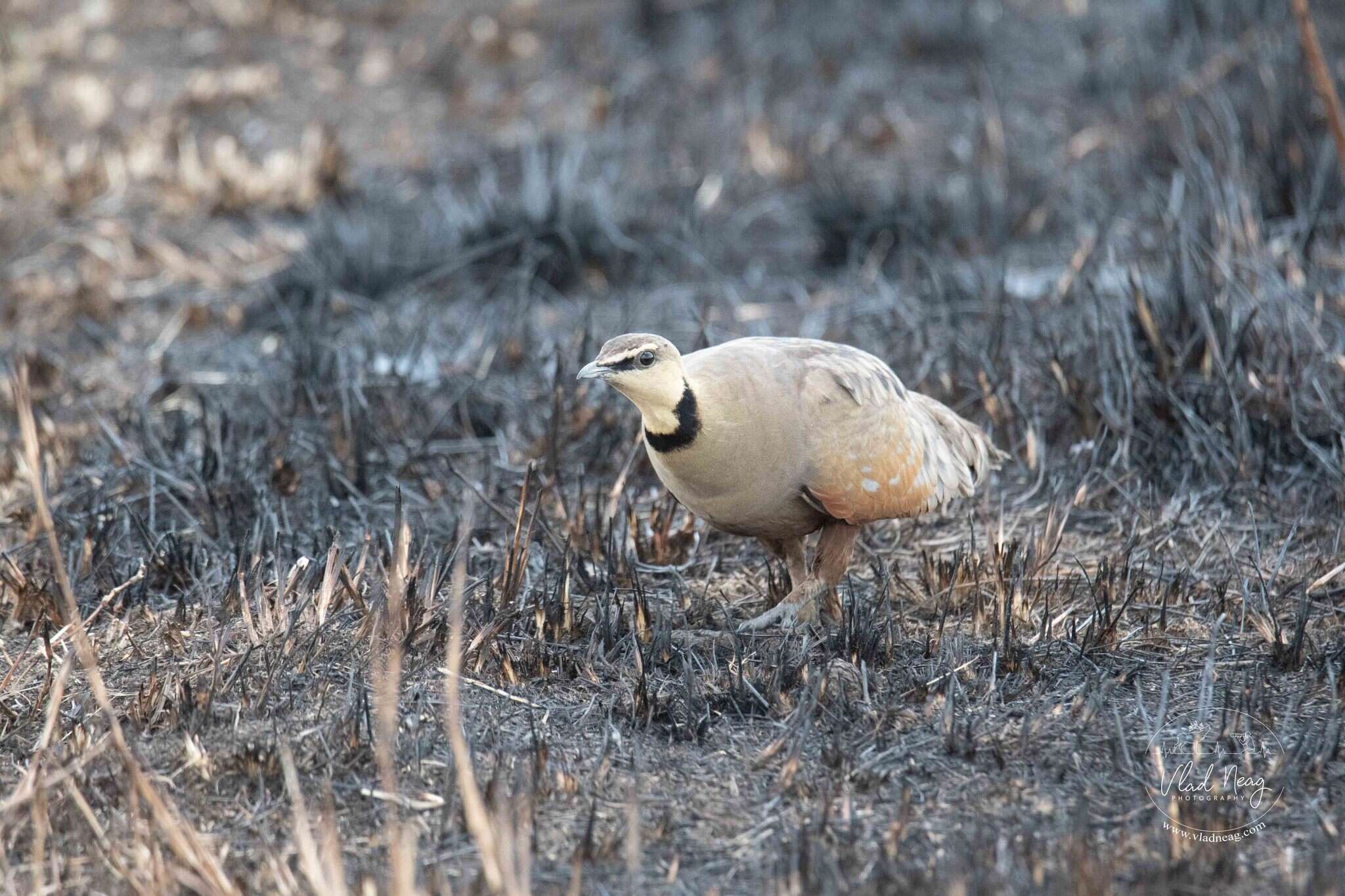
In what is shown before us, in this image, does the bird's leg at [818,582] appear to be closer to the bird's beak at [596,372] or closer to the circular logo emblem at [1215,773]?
the bird's beak at [596,372]

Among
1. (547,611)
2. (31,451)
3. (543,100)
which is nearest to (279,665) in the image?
(547,611)

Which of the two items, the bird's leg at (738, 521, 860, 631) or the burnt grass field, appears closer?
the burnt grass field

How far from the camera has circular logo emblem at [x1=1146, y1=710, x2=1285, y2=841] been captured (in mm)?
3055

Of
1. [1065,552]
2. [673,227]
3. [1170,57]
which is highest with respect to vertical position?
[1170,57]

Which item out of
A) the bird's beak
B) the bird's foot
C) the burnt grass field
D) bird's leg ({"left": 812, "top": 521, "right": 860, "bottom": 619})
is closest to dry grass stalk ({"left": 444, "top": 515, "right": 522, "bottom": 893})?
the burnt grass field

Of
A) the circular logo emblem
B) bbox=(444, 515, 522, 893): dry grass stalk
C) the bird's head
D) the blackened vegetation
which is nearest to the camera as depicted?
bbox=(444, 515, 522, 893): dry grass stalk

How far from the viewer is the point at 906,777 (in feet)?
10.8

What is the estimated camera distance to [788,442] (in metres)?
3.76

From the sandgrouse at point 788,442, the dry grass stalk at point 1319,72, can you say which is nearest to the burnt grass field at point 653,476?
the sandgrouse at point 788,442

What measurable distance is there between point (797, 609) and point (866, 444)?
0.54 metres

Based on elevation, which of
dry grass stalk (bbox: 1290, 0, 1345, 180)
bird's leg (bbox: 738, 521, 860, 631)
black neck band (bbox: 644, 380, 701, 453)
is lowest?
bird's leg (bbox: 738, 521, 860, 631)

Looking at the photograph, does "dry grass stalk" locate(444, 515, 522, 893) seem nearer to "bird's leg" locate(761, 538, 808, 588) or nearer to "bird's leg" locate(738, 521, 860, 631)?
"bird's leg" locate(738, 521, 860, 631)

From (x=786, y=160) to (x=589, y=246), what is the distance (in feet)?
5.20

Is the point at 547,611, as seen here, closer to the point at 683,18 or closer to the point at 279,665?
the point at 279,665
